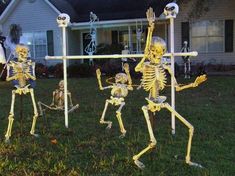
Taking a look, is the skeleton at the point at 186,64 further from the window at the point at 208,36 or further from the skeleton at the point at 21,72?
the skeleton at the point at 21,72

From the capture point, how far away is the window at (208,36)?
22922 mm

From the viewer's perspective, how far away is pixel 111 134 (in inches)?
291

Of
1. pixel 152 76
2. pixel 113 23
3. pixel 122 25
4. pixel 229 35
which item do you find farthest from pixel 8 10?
pixel 152 76

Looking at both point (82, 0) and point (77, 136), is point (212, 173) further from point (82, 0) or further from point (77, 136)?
point (82, 0)

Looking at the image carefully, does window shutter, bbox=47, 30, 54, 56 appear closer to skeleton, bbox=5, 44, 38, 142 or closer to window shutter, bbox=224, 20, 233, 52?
window shutter, bbox=224, 20, 233, 52

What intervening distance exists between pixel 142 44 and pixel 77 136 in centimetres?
1764

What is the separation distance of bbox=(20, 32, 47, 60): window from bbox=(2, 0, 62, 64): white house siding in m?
0.29

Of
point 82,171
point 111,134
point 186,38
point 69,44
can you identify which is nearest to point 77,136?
point 111,134

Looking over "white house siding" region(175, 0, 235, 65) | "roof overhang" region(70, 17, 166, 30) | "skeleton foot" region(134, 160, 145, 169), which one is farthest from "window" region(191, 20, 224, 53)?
"skeleton foot" region(134, 160, 145, 169)

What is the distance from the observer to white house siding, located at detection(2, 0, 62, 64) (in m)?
25.5

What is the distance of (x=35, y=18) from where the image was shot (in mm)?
25969

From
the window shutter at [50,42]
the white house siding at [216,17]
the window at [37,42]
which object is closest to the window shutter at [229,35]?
the white house siding at [216,17]

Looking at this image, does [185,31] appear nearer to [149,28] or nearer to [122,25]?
[122,25]

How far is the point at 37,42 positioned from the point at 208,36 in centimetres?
956
